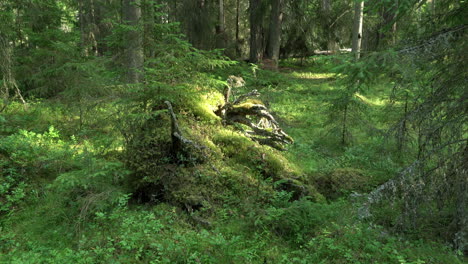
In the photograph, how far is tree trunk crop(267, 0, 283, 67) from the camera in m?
16.2

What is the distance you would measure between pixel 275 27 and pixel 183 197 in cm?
1407

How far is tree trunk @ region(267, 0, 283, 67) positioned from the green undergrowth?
1084 cm

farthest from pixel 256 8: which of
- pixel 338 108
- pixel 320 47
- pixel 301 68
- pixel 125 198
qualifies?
pixel 125 198

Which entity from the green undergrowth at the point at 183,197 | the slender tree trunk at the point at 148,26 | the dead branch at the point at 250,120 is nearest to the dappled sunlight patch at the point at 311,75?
the green undergrowth at the point at 183,197

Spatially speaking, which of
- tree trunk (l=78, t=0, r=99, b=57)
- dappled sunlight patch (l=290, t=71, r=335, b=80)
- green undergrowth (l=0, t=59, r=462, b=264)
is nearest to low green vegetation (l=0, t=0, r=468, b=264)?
green undergrowth (l=0, t=59, r=462, b=264)

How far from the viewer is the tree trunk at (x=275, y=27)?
53.1 ft

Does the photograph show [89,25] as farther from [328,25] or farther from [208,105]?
[208,105]

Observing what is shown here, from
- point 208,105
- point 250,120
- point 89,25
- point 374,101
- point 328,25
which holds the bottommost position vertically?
point 250,120

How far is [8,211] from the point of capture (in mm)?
4688

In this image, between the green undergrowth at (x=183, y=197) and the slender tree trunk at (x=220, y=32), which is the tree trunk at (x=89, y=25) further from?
the green undergrowth at (x=183, y=197)

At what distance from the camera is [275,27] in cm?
1658

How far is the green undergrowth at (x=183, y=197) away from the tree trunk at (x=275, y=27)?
35.6ft

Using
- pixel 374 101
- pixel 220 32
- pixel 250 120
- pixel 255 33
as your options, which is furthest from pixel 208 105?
pixel 220 32

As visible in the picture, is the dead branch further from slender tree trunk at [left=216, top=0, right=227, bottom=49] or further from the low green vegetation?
slender tree trunk at [left=216, top=0, right=227, bottom=49]
